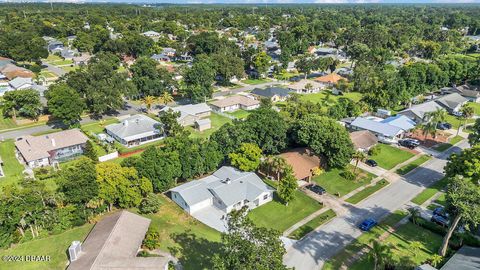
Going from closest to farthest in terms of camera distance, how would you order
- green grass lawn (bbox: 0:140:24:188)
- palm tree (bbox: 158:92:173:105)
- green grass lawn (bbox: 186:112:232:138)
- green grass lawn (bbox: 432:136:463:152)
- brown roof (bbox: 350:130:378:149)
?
1. green grass lawn (bbox: 0:140:24:188)
2. brown roof (bbox: 350:130:378:149)
3. green grass lawn (bbox: 432:136:463:152)
4. green grass lawn (bbox: 186:112:232:138)
5. palm tree (bbox: 158:92:173:105)

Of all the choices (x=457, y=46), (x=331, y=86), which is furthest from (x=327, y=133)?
(x=457, y=46)

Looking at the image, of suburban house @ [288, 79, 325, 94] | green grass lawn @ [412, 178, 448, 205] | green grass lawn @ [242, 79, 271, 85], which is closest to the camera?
green grass lawn @ [412, 178, 448, 205]

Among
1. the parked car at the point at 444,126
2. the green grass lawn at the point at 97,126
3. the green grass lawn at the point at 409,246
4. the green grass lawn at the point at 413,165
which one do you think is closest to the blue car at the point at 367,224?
the green grass lawn at the point at 409,246

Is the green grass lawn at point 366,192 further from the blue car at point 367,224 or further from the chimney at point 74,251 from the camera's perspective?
the chimney at point 74,251

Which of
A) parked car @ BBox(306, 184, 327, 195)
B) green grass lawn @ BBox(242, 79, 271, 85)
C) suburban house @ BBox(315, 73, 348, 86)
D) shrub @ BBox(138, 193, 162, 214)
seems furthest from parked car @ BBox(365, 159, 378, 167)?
green grass lawn @ BBox(242, 79, 271, 85)

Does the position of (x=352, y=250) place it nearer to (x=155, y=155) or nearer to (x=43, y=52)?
(x=155, y=155)

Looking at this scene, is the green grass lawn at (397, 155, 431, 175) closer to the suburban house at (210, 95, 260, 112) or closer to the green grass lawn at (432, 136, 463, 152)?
the green grass lawn at (432, 136, 463, 152)

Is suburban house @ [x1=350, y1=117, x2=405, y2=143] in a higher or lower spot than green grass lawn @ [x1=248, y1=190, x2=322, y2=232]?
higher
